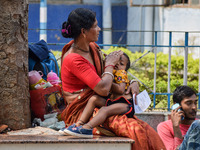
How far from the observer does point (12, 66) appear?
3.28 metres

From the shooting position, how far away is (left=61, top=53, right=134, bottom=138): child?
293 cm

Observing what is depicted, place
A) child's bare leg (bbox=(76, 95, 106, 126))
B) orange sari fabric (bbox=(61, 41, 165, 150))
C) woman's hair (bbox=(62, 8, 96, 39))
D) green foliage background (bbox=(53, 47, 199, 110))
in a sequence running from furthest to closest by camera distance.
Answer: green foliage background (bbox=(53, 47, 199, 110)) → woman's hair (bbox=(62, 8, 96, 39)) → child's bare leg (bbox=(76, 95, 106, 126)) → orange sari fabric (bbox=(61, 41, 165, 150))

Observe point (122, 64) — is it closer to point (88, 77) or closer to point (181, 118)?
point (88, 77)

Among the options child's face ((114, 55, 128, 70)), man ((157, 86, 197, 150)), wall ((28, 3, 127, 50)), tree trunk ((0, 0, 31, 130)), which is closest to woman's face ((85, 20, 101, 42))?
child's face ((114, 55, 128, 70))

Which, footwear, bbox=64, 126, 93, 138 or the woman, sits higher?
the woman

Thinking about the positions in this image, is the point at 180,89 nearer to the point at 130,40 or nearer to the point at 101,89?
the point at 101,89

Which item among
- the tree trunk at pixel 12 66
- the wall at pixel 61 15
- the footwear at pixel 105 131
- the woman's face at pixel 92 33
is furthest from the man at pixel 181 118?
the wall at pixel 61 15

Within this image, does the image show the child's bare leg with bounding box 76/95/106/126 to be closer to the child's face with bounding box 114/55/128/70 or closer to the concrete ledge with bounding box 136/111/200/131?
the child's face with bounding box 114/55/128/70

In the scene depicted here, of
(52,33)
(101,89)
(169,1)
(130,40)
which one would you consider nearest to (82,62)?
(101,89)

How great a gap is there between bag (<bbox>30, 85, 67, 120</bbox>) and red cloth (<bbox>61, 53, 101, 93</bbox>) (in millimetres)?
318

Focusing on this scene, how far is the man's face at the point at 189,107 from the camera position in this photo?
14.6ft

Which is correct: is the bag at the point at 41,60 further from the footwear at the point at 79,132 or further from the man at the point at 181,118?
the man at the point at 181,118

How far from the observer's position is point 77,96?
130 inches

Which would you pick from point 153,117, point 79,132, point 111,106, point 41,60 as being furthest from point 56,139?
point 153,117
